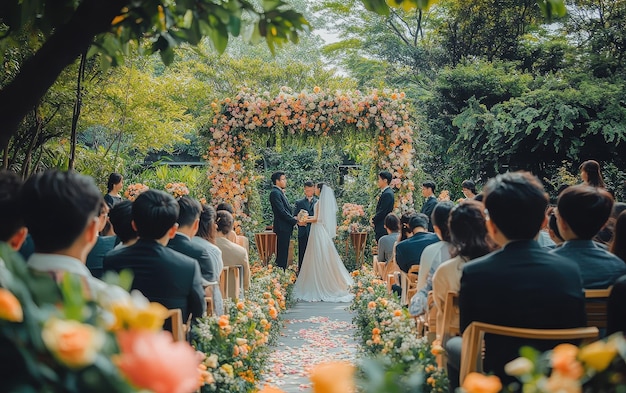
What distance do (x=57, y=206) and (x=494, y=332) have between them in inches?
63.6

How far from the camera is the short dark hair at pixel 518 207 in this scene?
2.71m

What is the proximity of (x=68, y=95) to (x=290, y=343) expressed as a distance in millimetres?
4831

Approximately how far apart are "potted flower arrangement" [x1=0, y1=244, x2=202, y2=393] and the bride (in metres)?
10.0

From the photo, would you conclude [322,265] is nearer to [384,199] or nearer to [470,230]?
[384,199]

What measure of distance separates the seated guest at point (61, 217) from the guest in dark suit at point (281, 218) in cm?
901

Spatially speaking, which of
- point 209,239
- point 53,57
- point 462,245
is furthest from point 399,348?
point 53,57

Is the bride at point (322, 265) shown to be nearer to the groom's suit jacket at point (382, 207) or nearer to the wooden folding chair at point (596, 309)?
the groom's suit jacket at point (382, 207)

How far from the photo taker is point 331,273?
1129 cm

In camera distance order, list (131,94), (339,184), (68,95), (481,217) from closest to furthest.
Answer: (481,217), (68,95), (131,94), (339,184)

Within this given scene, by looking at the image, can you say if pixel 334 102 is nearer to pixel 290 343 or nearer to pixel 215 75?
pixel 290 343

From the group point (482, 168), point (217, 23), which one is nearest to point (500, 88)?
point (482, 168)

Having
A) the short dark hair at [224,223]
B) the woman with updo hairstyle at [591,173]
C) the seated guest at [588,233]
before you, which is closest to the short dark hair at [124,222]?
the short dark hair at [224,223]

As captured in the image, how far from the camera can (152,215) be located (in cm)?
356

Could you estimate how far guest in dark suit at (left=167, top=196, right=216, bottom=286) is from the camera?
4.70 metres
